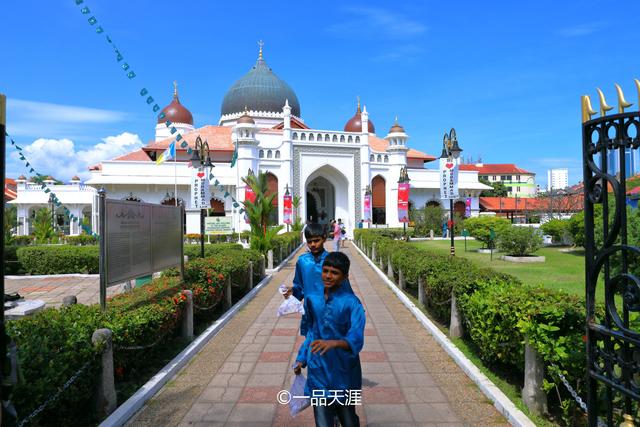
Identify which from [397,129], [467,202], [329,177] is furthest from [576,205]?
[329,177]

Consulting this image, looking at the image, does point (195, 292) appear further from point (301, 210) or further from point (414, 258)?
point (301, 210)

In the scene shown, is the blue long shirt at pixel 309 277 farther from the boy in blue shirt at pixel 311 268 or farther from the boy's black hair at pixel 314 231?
the boy's black hair at pixel 314 231

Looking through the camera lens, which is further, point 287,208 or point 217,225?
point 287,208

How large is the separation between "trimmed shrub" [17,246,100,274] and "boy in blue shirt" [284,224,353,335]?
42.2 feet

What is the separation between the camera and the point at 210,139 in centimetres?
3825

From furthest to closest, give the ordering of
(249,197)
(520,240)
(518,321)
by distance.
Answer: (249,197) < (520,240) < (518,321)

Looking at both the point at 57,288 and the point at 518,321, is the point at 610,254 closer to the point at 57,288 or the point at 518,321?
the point at 518,321

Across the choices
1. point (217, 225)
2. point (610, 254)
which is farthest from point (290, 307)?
point (217, 225)

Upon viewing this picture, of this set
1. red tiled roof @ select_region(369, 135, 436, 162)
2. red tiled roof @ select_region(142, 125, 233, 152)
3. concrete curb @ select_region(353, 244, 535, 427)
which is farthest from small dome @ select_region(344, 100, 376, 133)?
concrete curb @ select_region(353, 244, 535, 427)

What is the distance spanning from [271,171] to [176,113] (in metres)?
13.8

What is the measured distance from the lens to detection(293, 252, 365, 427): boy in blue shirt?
293 centimetres

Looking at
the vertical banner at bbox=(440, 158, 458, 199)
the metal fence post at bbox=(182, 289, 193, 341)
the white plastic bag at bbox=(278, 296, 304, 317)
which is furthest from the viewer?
the vertical banner at bbox=(440, 158, 458, 199)

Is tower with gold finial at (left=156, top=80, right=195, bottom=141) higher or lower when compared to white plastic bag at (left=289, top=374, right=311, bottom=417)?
higher

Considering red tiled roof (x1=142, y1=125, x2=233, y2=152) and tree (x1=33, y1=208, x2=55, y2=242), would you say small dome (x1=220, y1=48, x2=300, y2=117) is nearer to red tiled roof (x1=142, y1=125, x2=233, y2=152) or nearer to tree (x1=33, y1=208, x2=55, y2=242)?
red tiled roof (x1=142, y1=125, x2=233, y2=152)
